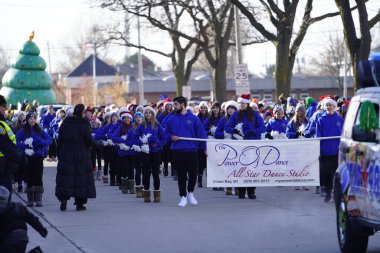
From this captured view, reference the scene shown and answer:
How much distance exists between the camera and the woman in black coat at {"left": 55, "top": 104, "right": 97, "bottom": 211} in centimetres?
1759

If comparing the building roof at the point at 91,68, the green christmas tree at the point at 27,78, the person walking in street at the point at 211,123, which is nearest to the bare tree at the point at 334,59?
the green christmas tree at the point at 27,78

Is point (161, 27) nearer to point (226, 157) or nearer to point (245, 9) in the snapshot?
point (245, 9)

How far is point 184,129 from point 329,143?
256 cm

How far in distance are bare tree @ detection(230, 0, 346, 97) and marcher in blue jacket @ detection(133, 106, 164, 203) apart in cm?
1512

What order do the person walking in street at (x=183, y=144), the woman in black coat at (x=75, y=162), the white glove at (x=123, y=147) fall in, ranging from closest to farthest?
the woman in black coat at (x=75, y=162), the person walking in street at (x=183, y=144), the white glove at (x=123, y=147)

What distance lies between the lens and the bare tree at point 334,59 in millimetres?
88938

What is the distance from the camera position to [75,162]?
17.6 metres

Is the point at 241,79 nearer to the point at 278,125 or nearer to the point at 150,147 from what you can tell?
the point at 278,125

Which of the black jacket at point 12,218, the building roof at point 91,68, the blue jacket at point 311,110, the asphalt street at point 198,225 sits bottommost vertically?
the asphalt street at point 198,225

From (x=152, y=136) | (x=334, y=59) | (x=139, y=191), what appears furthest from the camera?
(x=334, y=59)

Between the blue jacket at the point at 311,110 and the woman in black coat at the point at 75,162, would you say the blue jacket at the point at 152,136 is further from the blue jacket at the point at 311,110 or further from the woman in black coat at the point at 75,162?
the blue jacket at the point at 311,110

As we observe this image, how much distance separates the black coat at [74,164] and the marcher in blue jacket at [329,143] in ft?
13.2

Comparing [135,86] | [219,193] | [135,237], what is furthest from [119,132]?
[135,86]

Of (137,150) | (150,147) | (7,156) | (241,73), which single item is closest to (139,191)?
(137,150)
